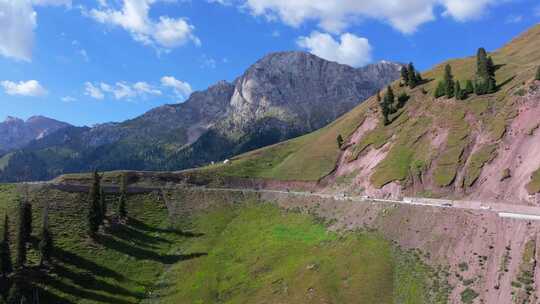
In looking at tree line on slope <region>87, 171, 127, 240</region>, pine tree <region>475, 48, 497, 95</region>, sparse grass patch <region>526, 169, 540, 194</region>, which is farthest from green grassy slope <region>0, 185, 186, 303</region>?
pine tree <region>475, 48, 497, 95</region>

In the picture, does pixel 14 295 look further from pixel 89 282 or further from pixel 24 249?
pixel 89 282

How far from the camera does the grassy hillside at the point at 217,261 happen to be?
55.2 meters

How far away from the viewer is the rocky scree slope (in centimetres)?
6644

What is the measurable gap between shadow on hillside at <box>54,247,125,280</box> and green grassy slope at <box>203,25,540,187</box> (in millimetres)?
53929

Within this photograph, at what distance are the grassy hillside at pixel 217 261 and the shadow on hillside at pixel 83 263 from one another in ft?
0.55

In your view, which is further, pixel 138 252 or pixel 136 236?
pixel 136 236

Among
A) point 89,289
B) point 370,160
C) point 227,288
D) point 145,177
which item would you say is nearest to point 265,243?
point 227,288

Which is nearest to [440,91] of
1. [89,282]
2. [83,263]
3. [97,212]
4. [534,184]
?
[534,184]

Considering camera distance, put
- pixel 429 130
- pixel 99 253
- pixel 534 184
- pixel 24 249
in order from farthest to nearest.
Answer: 1. pixel 429 130
2. pixel 99 253
3. pixel 24 249
4. pixel 534 184

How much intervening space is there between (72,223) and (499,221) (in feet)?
262

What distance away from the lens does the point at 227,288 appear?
67.4m

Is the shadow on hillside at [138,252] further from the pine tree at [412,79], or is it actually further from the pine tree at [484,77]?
the pine tree at [412,79]

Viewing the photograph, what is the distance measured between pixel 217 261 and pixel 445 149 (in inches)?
1914

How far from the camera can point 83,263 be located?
75.9 metres
